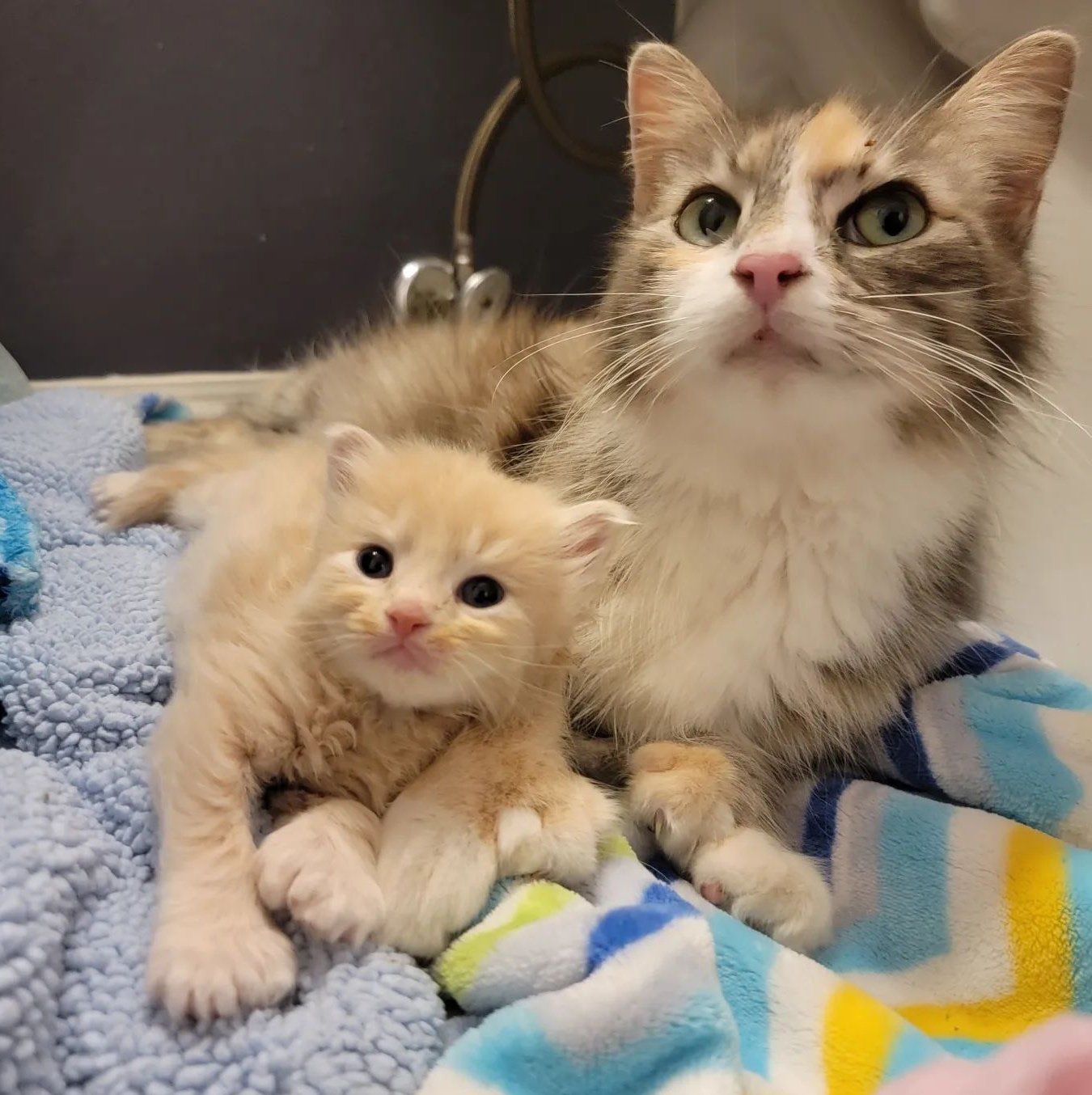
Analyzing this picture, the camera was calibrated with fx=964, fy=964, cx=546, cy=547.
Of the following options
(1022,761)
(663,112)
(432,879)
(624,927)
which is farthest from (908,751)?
(663,112)

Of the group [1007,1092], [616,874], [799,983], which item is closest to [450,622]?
[616,874]

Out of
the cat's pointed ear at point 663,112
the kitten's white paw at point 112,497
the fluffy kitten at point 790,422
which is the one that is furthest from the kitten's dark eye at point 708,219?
the kitten's white paw at point 112,497

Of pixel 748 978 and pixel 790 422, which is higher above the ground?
pixel 790 422

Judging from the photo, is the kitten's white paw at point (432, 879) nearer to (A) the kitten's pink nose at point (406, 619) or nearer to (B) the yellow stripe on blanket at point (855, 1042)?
(A) the kitten's pink nose at point (406, 619)

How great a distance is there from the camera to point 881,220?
1.02 m

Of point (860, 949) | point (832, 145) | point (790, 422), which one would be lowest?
point (860, 949)

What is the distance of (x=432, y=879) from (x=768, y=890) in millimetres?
352

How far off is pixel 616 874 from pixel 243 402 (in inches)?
56.2

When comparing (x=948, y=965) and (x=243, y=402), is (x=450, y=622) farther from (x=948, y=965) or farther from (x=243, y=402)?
(x=243, y=402)

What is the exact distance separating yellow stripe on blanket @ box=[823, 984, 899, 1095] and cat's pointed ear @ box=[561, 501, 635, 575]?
1.54 ft

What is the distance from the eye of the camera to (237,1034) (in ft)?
2.38

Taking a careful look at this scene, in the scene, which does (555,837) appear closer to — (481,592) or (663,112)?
(481,592)

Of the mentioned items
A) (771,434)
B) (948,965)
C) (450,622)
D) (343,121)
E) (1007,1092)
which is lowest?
(948,965)

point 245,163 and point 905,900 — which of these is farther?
point 245,163
